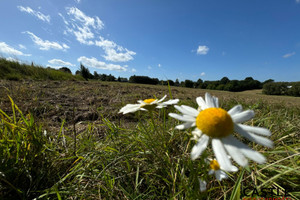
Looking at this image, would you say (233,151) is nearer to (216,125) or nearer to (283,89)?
(216,125)

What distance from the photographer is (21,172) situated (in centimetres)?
72

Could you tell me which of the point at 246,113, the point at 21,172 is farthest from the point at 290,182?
the point at 21,172

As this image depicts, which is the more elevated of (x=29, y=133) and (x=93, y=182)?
(x=29, y=133)

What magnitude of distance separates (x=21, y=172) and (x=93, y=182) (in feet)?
1.23

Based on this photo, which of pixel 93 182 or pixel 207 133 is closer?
pixel 207 133

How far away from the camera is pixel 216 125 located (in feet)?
1.52

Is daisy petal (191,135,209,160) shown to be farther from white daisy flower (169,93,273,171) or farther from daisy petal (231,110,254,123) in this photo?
daisy petal (231,110,254,123)

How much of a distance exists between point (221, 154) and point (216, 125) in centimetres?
9

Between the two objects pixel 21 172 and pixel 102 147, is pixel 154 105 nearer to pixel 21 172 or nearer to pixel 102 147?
pixel 102 147

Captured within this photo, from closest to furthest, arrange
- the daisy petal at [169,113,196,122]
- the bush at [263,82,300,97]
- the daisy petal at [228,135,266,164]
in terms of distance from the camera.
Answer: the daisy petal at [228,135,266,164]
the daisy petal at [169,113,196,122]
the bush at [263,82,300,97]

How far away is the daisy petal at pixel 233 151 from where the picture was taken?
1.31 ft

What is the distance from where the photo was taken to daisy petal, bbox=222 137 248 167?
0.40m

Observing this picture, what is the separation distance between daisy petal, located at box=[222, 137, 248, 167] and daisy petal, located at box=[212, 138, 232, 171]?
0.02 meters

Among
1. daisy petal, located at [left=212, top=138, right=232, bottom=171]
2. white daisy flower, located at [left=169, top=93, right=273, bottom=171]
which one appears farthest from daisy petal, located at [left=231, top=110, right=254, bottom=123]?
daisy petal, located at [left=212, top=138, right=232, bottom=171]
